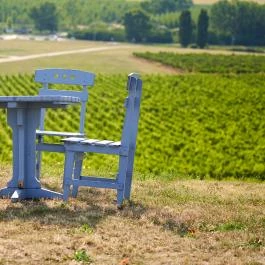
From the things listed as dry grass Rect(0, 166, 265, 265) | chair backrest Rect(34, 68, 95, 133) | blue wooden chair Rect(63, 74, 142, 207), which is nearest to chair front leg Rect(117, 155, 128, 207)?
blue wooden chair Rect(63, 74, 142, 207)

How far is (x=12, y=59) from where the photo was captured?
6262 centimetres

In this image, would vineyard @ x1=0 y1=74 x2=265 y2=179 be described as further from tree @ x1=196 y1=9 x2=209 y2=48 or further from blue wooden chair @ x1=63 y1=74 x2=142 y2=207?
tree @ x1=196 y1=9 x2=209 y2=48

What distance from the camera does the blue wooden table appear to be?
6.85 m

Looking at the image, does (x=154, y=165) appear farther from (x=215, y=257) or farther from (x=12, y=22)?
(x=12, y=22)

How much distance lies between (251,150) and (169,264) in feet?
36.4

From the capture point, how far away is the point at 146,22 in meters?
108

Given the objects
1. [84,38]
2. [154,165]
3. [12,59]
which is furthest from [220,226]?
[84,38]

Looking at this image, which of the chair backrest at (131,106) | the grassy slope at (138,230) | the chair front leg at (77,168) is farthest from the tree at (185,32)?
the chair backrest at (131,106)

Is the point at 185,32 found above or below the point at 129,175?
below

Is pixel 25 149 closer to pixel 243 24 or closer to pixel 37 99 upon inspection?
pixel 37 99

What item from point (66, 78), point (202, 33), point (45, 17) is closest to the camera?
point (66, 78)

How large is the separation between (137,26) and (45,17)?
30534mm

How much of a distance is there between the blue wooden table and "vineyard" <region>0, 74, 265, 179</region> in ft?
10.8

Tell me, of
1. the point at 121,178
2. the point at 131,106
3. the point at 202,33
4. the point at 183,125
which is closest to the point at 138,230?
the point at 121,178
